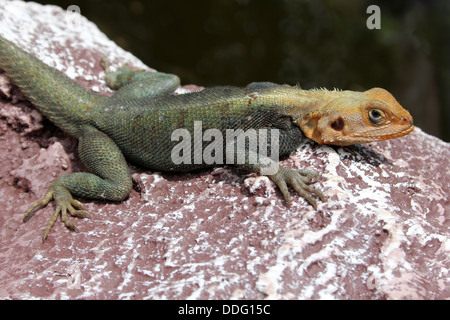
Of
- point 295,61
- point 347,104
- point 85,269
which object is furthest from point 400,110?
point 295,61

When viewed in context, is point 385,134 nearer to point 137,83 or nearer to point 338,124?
point 338,124

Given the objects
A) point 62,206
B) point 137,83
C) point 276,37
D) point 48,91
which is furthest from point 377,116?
point 276,37

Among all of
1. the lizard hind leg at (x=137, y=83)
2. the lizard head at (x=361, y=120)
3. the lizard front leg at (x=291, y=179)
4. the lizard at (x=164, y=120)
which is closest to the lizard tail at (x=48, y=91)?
the lizard at (x=164, y=120)

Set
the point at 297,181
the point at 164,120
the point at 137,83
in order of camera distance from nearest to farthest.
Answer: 1. the point at 297,181
2. the point at 164,120
3. the point at 137,83

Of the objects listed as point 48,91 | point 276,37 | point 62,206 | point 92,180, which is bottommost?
point 62,206

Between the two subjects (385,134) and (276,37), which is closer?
(385,134)

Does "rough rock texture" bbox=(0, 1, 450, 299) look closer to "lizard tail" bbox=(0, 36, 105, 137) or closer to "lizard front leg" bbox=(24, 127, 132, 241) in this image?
"lizard front leg" bbox=(24, 127, 132, 241)

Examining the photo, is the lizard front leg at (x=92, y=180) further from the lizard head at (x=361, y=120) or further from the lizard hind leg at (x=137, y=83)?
the lizard head at (x=361, y=120)
